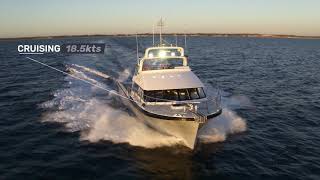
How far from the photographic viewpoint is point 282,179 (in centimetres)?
1452

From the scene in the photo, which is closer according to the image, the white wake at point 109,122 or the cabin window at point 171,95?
the white wake at point 109,122

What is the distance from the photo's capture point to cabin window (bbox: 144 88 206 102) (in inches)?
733

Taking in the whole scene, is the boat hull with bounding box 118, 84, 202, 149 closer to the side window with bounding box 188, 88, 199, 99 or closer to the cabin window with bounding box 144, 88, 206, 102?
the cabin window with bounding box 144, 88, 206, 102

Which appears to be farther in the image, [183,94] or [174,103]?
[183,94]

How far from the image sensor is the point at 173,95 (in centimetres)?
1880

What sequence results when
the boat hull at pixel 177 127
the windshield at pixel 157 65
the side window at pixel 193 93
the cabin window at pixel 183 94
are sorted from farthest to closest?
the windshield at pixel 157 65
the side window at pixel 193 93
the cabin window at pixel 183 94
the boat hull at pixel 177 127

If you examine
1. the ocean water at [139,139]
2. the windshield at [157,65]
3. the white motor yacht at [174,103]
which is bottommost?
the ocean water at [139,139]

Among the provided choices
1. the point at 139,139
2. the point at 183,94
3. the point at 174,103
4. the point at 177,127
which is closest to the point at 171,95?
the point at 183,94

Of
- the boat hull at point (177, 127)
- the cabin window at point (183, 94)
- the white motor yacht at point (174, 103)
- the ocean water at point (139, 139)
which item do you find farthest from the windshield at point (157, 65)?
the boat hull at point (177, 127)

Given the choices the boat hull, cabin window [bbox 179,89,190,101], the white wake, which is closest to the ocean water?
the white wake

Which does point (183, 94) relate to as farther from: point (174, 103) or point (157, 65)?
point (157, 65)

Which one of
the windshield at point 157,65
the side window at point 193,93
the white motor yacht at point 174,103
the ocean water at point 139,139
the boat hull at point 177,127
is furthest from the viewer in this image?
the windshield at point 157,65

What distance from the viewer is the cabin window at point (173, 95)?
18625 mm

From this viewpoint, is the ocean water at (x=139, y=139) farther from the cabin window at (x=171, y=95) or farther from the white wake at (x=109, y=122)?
the cabin window at (x=171, y=95)
